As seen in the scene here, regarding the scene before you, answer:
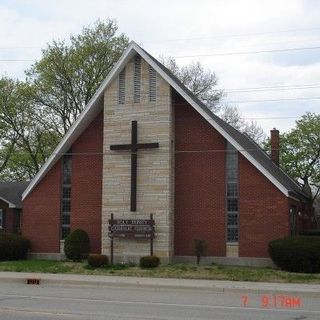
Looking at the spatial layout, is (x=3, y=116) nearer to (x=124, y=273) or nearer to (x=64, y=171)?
(x=64, y=171)

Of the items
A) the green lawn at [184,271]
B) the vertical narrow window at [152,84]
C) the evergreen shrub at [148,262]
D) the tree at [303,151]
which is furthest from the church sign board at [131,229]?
the tree at [303,151]

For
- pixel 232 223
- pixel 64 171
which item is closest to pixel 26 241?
pixel 64 171

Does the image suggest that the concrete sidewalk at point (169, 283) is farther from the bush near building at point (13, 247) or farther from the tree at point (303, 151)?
the tree at point (303, 151)

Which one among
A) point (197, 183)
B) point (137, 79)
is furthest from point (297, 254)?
point (137, 79)

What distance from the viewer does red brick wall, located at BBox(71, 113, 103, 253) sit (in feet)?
104

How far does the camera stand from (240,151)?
2880cm

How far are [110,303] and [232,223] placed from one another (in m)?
15.1

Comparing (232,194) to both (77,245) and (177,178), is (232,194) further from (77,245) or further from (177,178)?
(77,245)

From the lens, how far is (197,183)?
2992 centimetres

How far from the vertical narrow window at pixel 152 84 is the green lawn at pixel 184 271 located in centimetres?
810

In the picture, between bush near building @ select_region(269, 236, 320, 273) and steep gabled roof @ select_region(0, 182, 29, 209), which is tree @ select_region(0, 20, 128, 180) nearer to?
steep gabled roof @ select_region(0, 182, 29, 209)

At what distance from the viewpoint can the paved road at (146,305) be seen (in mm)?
12359

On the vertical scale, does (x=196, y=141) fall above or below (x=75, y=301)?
above

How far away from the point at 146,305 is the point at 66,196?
18.7m
